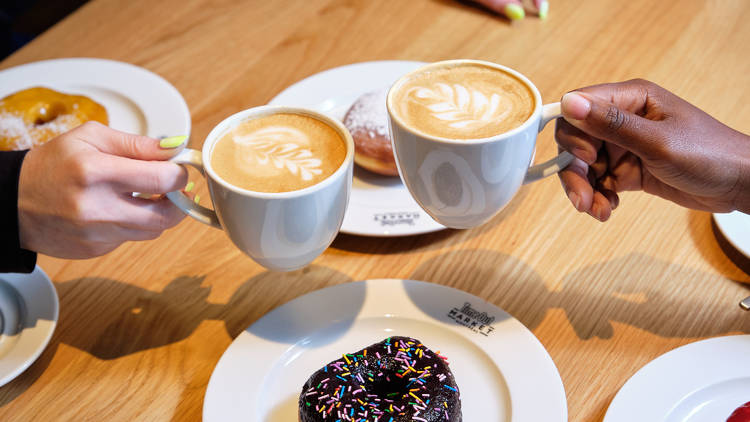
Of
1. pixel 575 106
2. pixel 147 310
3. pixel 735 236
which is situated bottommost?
pixel 147 310

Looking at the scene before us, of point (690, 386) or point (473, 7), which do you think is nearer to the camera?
point (690, 386)

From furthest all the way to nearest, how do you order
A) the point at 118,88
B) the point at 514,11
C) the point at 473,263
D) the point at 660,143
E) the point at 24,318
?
the point at 514,11 < the point at 118,88 < the point at 473,263 < the point at 24,318 < the point at 660,143

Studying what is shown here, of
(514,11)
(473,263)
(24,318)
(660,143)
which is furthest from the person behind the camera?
(514,11)

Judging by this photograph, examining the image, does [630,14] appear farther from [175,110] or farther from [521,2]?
[175,110]

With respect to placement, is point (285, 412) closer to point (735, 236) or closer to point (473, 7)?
point (735, 236)

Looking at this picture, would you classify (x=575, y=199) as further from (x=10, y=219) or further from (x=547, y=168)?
(x=10, y=219)

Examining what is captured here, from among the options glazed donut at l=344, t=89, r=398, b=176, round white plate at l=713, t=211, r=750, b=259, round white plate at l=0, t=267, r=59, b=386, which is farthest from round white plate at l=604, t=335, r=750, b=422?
round white plate at l=0, t=267, r=59, b=386

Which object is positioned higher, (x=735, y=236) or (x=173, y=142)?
(x=173, y=142)

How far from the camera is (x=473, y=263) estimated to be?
1106 millimetres

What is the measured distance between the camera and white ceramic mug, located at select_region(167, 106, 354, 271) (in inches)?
30.2

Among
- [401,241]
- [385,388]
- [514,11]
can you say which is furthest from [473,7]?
[385,388]

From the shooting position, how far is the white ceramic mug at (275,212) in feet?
2.52

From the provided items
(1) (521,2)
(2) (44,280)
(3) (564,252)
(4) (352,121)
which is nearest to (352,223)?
(4) (352,121)

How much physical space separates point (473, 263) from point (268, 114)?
0.44m
